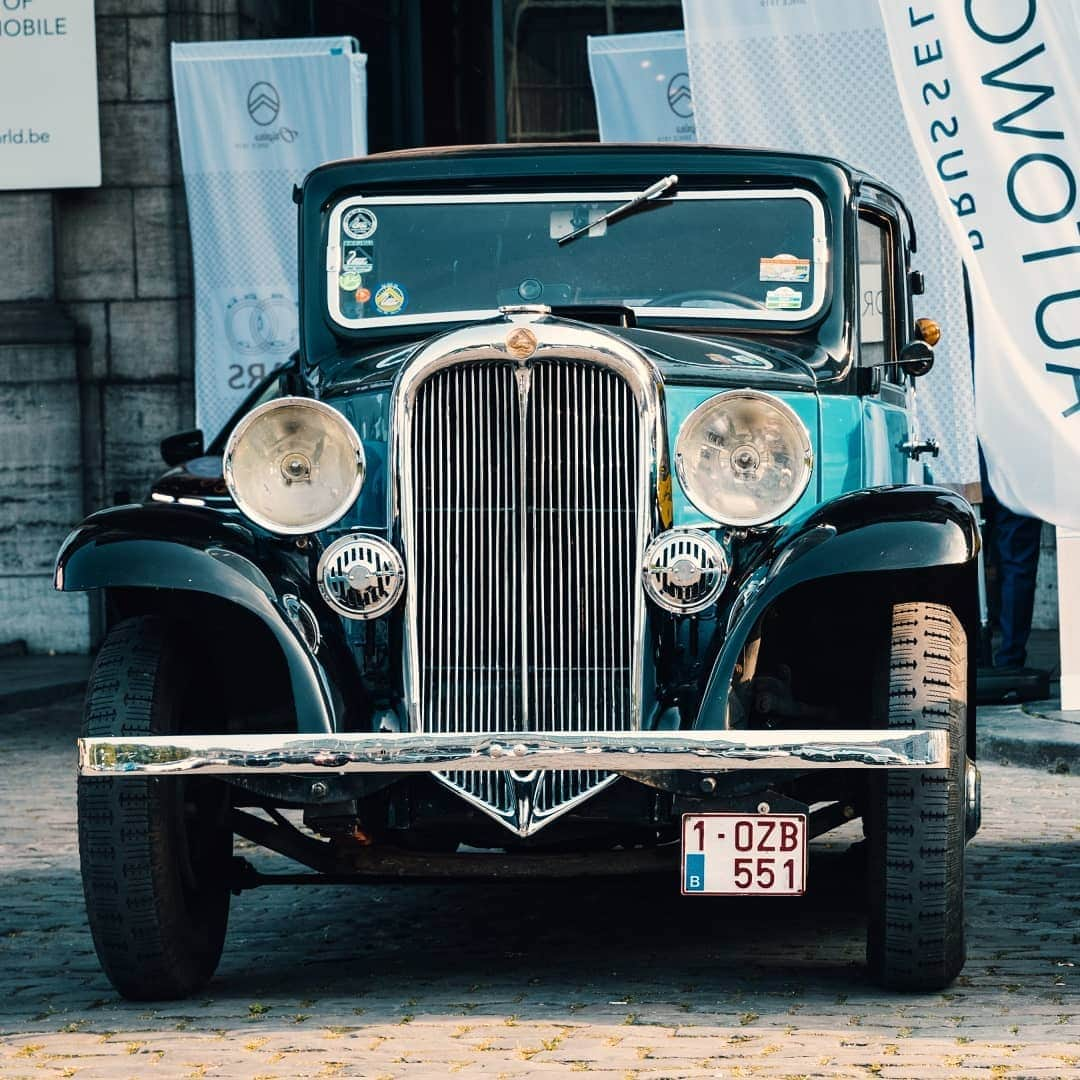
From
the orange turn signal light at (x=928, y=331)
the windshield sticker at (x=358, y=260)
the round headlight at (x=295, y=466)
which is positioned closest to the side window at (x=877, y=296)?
the orange turn signal light at (x=928, y=331)

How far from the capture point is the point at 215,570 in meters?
4.99

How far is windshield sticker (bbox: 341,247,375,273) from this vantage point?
625 centimetres

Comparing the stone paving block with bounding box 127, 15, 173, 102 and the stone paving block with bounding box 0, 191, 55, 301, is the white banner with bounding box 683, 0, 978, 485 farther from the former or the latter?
the stone paving block with bounding box 0, 191, 55, 301

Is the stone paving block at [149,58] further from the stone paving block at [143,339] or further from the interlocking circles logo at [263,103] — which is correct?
the interlocking circles logo at [263,103]

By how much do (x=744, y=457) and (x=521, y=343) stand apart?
0.58 meters

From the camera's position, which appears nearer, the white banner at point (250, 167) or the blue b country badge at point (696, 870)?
the blue b country badge at point (696, 870)

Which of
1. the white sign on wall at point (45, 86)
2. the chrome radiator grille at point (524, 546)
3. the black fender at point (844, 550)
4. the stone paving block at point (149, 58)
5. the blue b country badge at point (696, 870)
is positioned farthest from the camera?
the stone paving block at point (149, 58)

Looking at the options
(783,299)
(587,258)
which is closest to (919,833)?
(783,299)

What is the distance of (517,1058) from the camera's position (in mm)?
4430

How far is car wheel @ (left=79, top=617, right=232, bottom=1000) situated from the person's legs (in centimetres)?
669

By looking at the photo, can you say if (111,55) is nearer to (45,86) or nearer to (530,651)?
(45,86)

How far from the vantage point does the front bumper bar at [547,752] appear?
4.60m

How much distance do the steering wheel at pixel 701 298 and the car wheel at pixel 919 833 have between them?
1363 mm

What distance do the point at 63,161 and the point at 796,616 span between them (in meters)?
11.1
